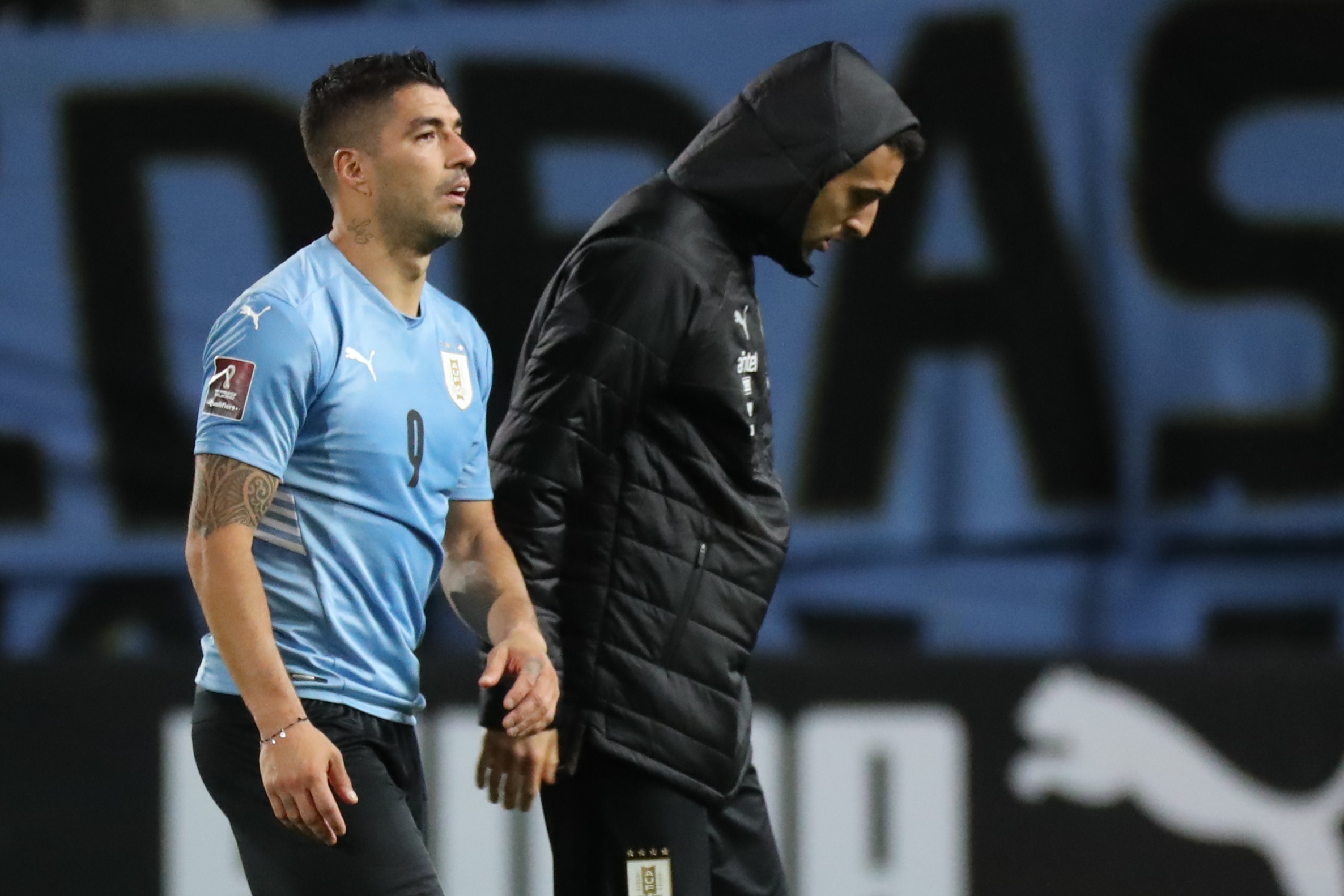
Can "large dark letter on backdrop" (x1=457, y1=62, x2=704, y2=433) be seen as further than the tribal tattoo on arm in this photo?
Yes

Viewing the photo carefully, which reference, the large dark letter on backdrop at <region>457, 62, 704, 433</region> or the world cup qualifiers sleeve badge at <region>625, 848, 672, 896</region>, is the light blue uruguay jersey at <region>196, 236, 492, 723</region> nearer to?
the world cup qualifiers sleeve badge at <region>625, 848, 672, 896</region>

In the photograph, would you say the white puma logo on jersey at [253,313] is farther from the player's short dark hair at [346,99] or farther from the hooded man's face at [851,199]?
the hooded man's face at [851,199]

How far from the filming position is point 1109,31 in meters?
4.76

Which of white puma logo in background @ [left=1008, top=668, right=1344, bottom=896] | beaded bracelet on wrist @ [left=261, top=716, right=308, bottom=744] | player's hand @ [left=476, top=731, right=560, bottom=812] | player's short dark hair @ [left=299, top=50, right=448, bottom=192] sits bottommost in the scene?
white puma logo in background @ [left=1008, top=668, right=1344, bottom=896]

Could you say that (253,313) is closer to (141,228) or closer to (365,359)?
(365,359)

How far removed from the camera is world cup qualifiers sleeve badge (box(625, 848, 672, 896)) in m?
2.64

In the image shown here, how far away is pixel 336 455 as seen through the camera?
2.36 m

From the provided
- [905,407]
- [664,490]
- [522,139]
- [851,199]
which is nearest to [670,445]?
[664,490]

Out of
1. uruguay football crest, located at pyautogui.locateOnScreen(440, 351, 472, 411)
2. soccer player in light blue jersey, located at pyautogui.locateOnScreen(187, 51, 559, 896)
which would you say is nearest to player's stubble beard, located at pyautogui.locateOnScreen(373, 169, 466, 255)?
soccer player in light blue jersey, located at pyautogui.locateOnScreen(187, 51, 559, 896)

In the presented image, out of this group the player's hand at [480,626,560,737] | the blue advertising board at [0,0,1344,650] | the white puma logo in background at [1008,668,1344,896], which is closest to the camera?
the player's hand at [480,626,560,737]

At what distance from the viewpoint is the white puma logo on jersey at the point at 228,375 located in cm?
226

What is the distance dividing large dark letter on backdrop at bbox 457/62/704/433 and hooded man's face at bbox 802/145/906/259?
2.07 meters

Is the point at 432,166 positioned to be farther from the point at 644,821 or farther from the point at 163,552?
the point at 163,552

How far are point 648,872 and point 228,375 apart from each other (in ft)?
2.99
